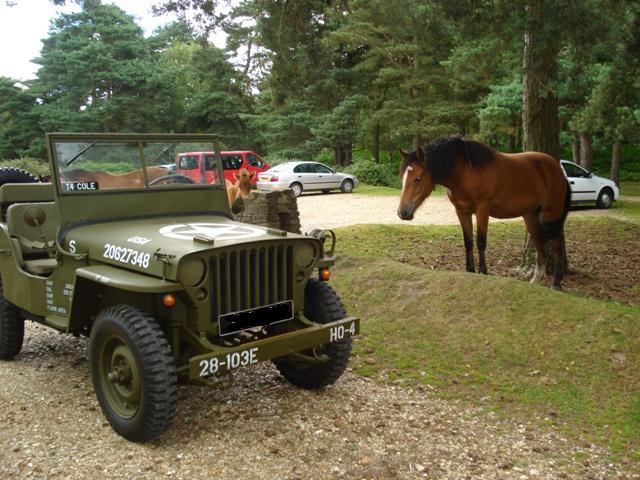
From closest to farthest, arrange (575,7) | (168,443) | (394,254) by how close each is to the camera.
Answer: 1. (168,443)
2. (575,7)
3. (394,254)

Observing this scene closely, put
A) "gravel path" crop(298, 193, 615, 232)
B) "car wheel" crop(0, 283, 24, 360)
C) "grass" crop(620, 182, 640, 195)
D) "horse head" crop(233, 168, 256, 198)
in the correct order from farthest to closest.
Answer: "grass" crop(620, 182, 640, 195) → "gravel path" crop(298, 193, 615, 232) → "horse head" crop(233, 168, 256, 198) → "car wheel" crop(0, 283, 24, 360)

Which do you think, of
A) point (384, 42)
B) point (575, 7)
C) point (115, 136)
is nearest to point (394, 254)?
point (575, 7)

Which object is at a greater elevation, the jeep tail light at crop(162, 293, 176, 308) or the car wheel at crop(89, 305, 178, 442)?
the jeep tail light at crop(162, 293, 176, 308)

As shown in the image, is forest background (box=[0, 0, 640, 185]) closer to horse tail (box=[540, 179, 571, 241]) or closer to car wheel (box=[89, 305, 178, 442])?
horse tail (box=[540, 179, 571, 241])

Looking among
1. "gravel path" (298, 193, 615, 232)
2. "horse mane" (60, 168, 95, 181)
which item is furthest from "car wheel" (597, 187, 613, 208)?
"horse mane" (60, 168, 95, 181)

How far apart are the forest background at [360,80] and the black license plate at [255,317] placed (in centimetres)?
393

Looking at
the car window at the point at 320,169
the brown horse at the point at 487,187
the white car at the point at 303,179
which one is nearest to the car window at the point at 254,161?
the white car at the point at 303,179

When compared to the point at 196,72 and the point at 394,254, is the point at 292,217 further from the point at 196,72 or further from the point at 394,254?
the point at 196,72

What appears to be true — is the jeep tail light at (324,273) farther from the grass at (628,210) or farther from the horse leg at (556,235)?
the grass at (628,210)

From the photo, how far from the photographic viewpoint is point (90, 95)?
1521 inches

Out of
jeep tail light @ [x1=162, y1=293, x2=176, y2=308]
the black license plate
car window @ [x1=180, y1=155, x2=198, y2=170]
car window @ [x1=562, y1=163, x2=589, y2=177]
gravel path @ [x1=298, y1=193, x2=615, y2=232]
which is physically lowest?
gravel path @ [x1=298, y1=193, x2=615, y2=232]

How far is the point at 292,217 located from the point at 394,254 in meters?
2.24

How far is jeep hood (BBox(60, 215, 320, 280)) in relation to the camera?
4156 mm

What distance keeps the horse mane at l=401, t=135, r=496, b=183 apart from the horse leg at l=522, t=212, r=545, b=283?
132 cm
